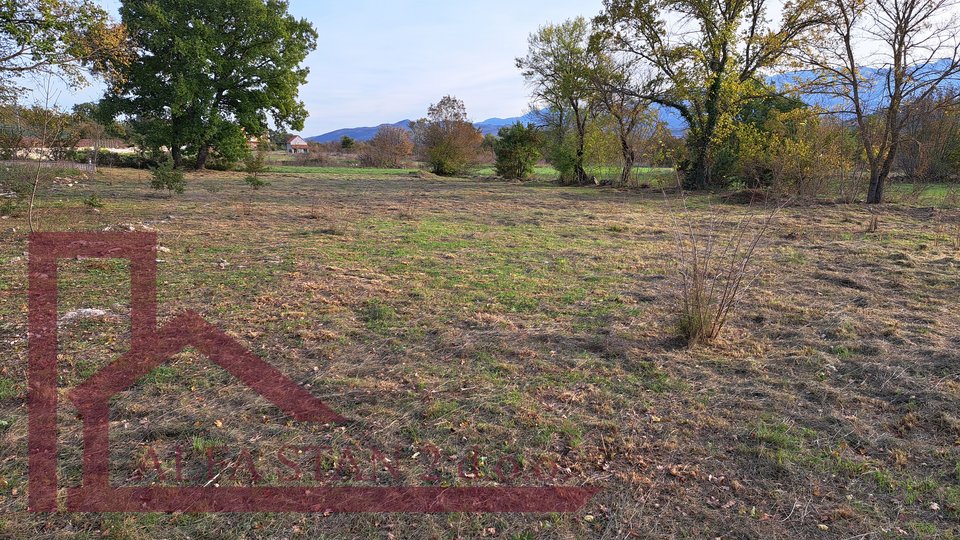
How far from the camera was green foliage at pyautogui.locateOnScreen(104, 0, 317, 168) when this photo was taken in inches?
966

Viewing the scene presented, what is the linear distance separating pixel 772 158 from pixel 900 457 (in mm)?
16747

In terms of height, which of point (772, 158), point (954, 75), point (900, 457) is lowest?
point (900, 457)

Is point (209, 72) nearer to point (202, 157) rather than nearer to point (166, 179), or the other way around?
point (202, 157)

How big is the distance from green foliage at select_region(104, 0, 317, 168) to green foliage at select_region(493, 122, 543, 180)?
1340cm

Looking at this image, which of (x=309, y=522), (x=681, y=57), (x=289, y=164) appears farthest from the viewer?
(x=289, y=164)

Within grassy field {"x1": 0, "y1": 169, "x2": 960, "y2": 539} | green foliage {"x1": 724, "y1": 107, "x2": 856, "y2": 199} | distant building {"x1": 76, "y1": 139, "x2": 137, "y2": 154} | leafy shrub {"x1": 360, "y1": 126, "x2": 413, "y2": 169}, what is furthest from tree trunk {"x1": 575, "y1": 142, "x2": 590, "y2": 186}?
distant building {"x1": 76, "y1": 139, "x2": 137, "y2": 154}

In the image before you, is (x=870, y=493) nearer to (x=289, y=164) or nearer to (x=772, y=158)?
(x=772, y=158)

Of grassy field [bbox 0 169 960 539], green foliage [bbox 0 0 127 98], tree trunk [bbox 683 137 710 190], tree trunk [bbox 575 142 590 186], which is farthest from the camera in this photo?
tree trunk [bbox 575 142 590 186]

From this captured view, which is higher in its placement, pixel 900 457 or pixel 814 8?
pixel 814 8

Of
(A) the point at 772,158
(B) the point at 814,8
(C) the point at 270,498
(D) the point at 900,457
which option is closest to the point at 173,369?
(C) the point at 270,498

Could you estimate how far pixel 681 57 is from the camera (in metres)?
20.2

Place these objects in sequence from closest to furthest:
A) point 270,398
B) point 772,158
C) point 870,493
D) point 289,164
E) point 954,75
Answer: point 870,493
point 270,398
point 954,75
point 772,158
point 289,164

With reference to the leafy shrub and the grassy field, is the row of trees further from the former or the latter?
the leafy shrub
